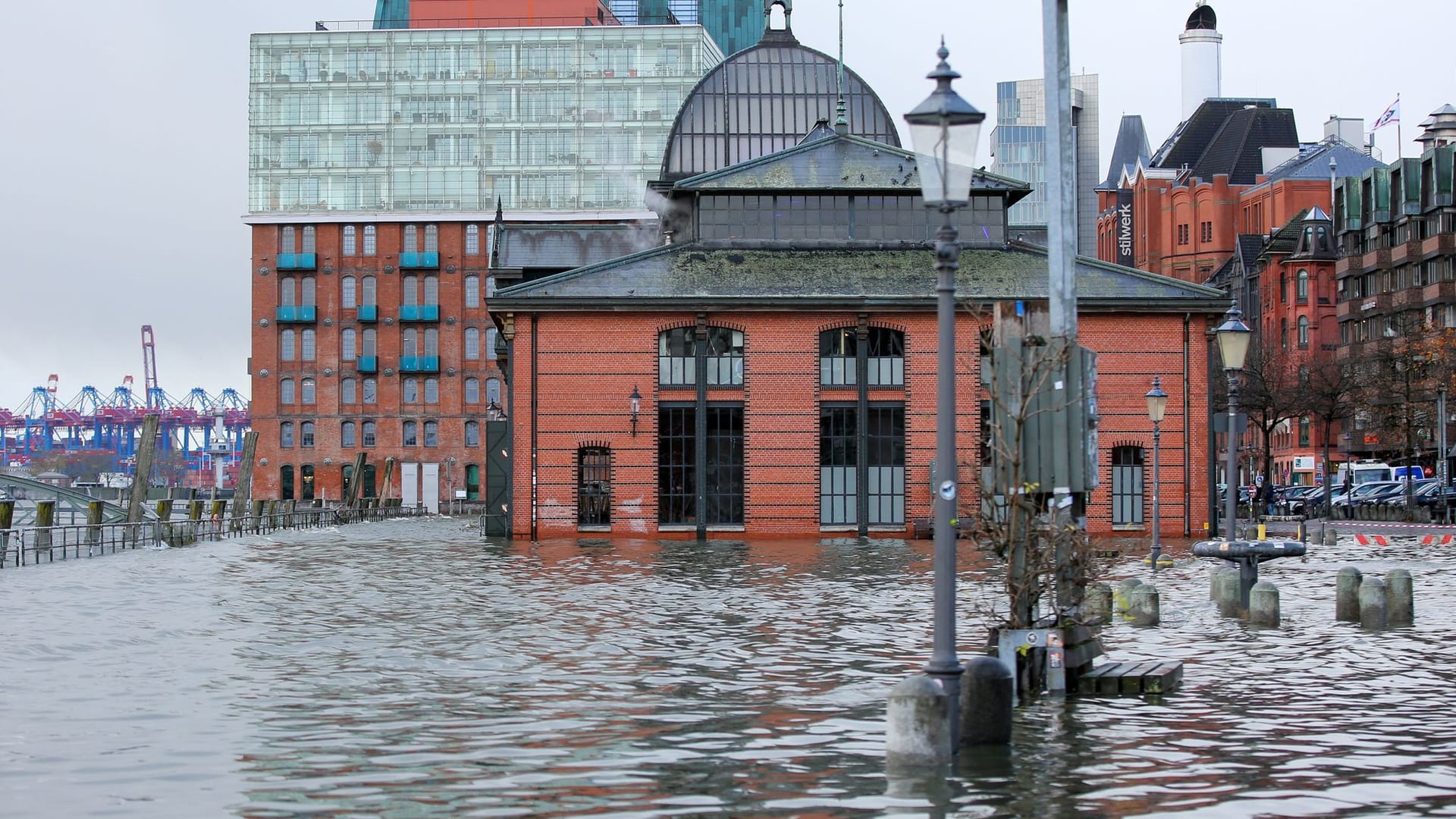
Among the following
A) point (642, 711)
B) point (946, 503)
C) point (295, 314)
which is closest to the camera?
point (946, 503)

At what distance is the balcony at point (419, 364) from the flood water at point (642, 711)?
89944 mm

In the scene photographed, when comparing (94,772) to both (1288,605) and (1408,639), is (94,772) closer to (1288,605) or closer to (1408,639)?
(1408,639)

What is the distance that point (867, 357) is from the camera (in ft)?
170

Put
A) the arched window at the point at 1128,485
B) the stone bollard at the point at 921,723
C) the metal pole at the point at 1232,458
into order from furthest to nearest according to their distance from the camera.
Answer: the arched window at the point at 1128,485, the metal pole at the point at 1232,458, the stone bollard at the point at 921,723

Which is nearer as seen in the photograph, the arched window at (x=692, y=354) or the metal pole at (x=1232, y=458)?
the metal pole at (x=1232, y=458)

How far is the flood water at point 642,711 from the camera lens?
10.6 m

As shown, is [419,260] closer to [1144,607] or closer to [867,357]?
[867,357]

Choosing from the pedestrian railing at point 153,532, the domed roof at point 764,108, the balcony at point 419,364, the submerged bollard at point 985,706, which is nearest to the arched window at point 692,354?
the pedestrian railing at point 153,532

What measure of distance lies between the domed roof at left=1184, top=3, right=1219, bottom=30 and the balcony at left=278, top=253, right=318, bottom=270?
87905 millimetres

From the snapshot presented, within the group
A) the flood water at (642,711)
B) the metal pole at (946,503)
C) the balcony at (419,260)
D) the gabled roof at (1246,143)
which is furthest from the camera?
the gabled roof at (1246,143)

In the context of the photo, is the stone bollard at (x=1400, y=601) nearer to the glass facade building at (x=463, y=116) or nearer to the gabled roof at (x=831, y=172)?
the gabled roof at (x=831, y=172)

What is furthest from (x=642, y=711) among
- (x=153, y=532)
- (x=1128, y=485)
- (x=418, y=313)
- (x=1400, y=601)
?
(x=418, y=313)

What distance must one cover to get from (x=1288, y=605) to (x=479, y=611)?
438 inches

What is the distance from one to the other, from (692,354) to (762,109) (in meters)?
20.5
